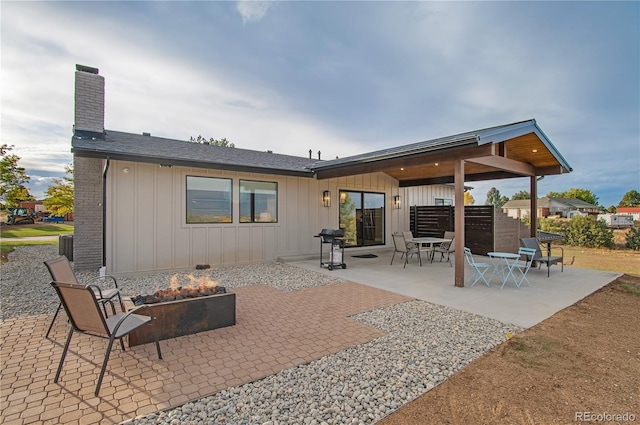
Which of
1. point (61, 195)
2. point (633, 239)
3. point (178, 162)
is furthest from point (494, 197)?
point (178, 162)

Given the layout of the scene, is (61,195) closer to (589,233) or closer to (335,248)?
Answer: (335,248)

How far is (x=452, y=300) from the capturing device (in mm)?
4969

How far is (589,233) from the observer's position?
47.5 feet

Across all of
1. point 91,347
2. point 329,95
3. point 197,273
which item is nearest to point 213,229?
point 197,273

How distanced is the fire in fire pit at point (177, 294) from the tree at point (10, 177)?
14675 mm

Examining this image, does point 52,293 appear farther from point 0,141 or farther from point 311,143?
point 311,143

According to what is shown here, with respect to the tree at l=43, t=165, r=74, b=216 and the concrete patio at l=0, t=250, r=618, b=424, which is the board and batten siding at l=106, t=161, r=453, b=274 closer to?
the concrete patio at l=0, t=250, r=618, b=424

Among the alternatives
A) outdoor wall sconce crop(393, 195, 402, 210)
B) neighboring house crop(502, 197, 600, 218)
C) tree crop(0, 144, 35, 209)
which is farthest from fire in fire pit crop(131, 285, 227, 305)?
neighboring house crop(502, 197, 600, 218)

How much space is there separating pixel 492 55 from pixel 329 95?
627cm

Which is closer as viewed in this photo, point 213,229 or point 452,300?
point 452,300

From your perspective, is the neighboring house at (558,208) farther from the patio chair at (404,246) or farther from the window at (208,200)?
the window at (208,200)

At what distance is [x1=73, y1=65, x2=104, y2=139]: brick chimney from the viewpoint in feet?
23.5

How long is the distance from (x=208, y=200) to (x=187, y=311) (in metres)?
4.84

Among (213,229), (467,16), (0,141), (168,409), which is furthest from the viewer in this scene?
(0,141)
